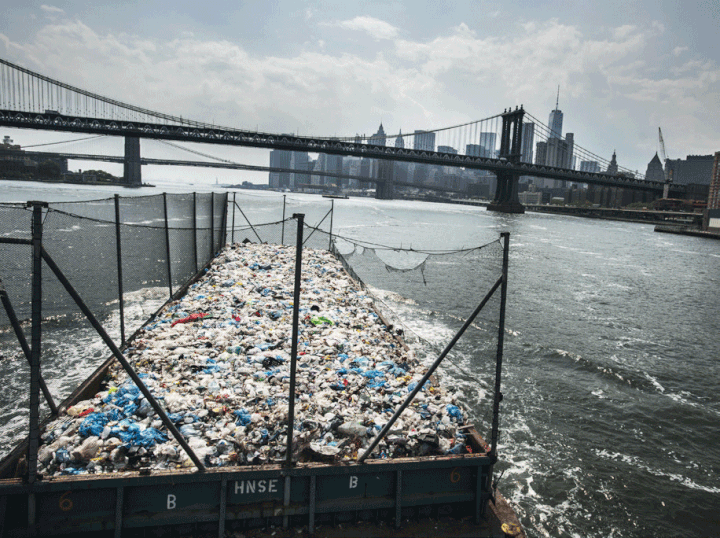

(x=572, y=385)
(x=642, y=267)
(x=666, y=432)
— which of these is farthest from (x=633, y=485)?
(x=642, y=267)

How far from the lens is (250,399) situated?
14.5 feet

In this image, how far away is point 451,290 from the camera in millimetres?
14617

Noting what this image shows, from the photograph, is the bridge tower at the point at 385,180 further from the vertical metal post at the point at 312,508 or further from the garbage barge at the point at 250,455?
the vertical metal post at the point at 312,508

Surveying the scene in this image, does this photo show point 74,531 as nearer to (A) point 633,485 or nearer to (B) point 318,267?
(A) point 633,485

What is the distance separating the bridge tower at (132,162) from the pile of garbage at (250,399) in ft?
207

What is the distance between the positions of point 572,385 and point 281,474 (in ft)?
20.3

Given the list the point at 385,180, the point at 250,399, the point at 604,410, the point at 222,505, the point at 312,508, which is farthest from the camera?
the point at 385,180

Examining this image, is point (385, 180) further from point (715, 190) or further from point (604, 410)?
point (604, 410)

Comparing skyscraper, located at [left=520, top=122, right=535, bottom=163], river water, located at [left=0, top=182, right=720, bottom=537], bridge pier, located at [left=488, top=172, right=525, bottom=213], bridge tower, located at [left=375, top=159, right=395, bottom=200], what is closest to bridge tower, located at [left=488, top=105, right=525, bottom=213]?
bridge pier, located at [left=488, top=172, right=525, bottom=213]

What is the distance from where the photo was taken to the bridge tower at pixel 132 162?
207ft

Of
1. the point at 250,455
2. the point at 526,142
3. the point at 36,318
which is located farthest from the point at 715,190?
the point at 526,142

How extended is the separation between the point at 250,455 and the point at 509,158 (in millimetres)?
84643

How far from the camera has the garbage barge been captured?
3141 mm

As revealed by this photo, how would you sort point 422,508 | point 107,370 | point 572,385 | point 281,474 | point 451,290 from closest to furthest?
point 281,474
point 422,508
point 107,370
point 572,385
point 451,290
